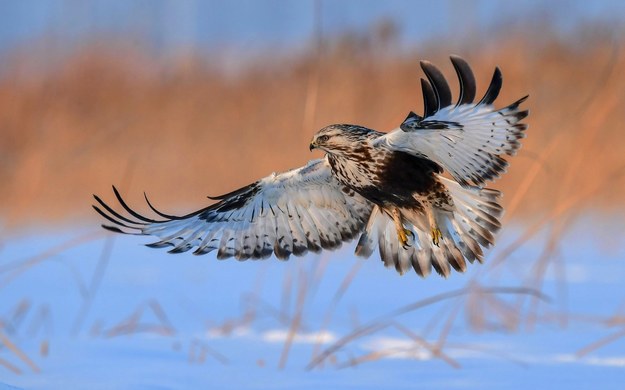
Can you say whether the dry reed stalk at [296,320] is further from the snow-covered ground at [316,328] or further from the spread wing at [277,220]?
the spread wing at [277,220]

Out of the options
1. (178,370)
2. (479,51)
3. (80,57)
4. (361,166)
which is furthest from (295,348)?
(80,57)

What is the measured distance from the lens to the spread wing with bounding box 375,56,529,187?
345 cm

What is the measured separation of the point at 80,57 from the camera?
11055 mm

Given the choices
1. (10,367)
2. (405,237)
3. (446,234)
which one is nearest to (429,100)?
(405,237)

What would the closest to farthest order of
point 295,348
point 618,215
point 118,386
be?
point 118,386
point 295,348
point 618,215

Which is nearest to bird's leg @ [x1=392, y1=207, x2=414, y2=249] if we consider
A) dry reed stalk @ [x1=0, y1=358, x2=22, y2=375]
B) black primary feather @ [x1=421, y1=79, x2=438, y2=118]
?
black primary feather @ [x1=421, y1=79, x2=438, y2=118]

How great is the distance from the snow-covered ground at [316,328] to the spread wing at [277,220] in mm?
193


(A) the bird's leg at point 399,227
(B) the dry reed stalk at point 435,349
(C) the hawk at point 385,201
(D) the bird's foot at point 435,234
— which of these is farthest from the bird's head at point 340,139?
(B) the dry reed stalk at point 435,349

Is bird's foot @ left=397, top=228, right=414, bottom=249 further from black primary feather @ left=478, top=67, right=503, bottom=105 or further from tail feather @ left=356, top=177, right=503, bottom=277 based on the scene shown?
black primary feather @ left=478, top=67, right=503, bottom=105

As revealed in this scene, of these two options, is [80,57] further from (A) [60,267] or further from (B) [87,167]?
(A) [60,267]

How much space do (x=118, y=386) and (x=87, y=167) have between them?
273 inches

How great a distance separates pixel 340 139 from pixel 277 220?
0.61m

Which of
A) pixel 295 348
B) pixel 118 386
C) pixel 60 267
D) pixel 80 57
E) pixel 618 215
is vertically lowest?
pixel 118 386

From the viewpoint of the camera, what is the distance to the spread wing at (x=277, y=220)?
426 centimetres
